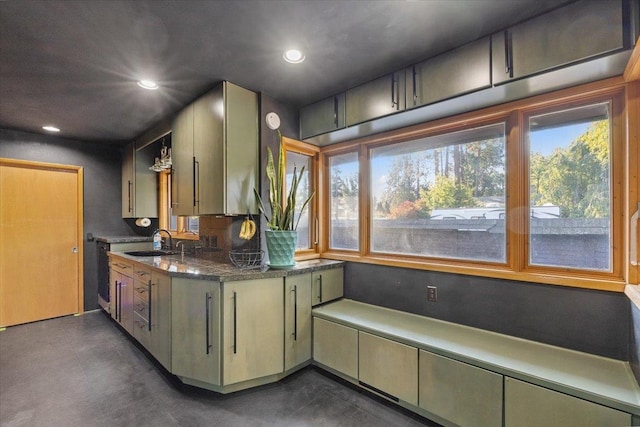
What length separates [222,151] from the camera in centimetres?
→ 237

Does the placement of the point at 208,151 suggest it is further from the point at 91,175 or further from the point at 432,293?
the point at 91,175

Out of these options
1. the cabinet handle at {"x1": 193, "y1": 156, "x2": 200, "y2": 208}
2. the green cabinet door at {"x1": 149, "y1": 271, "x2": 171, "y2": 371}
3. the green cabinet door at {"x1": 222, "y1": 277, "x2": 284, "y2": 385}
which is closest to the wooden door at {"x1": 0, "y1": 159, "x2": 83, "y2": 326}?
the green cabinet door at {"x1": 149, "y1": 271, "x2": 171, "y2": 371}

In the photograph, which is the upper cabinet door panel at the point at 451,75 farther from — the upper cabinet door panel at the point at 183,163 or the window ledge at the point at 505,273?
the upper cabinet door panel at the point at 183,163

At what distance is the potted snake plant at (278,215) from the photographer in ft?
7.78

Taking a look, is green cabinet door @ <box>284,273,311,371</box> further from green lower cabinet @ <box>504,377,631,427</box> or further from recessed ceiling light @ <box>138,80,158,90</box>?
recessed ceiling light @ <box>138,80,158,90</box>

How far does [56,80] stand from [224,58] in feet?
4.64

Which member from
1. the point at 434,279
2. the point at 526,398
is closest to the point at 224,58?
the point at 434,279

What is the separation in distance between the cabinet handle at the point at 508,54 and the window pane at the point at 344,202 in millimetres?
1448

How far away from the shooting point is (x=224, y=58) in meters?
1.99

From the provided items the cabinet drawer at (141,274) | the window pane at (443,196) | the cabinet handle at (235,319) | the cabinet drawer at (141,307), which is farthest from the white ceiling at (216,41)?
the cabinet drawer at (141,307)

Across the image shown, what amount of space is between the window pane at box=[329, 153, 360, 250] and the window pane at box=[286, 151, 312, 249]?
24 cm

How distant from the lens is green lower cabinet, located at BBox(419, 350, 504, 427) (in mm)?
1533

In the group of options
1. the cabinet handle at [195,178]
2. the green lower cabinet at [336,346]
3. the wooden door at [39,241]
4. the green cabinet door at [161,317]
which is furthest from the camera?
the wooden door at [39,241]

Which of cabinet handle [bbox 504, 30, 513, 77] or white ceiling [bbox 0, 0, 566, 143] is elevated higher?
white ceiling [bbox 0, 0, 566, 143]
